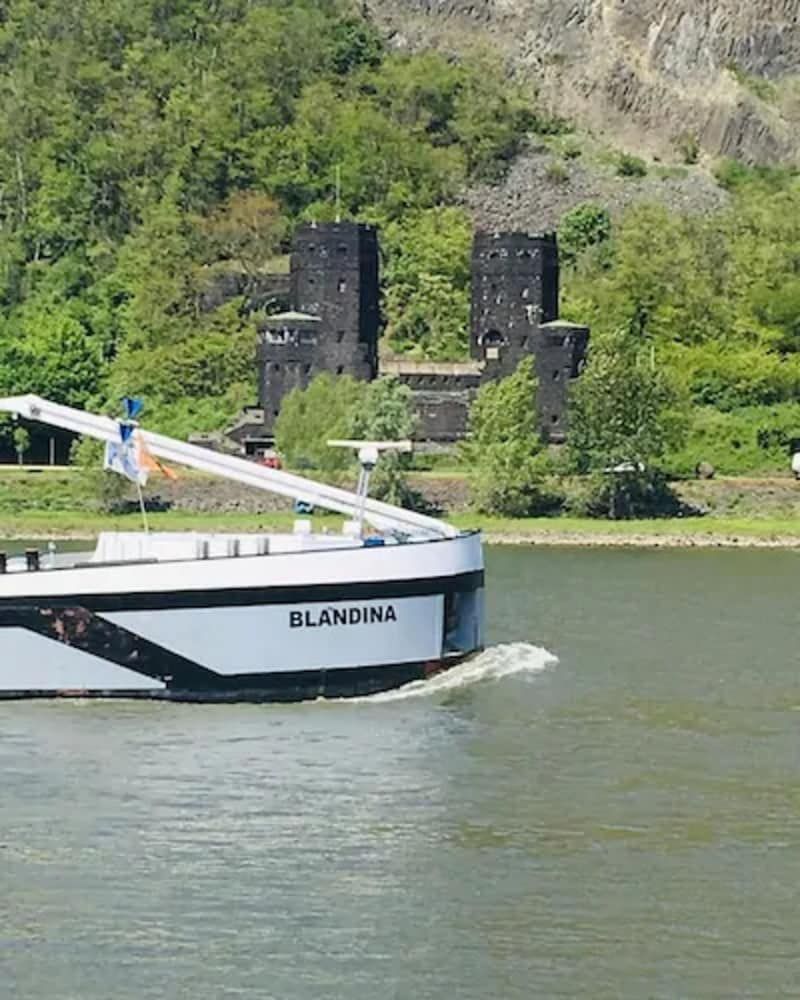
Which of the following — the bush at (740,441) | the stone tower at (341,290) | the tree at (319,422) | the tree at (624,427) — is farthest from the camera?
Answer: the stone tower at (341,290)

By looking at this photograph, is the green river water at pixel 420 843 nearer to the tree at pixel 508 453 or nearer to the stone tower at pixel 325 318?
the tree at pixel 508 453

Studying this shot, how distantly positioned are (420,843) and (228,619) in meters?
9.02

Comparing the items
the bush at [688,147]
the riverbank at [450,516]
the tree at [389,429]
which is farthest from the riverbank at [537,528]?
the bush at [688,147]

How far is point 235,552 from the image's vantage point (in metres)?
45.0

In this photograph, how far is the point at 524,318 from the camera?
115 meters

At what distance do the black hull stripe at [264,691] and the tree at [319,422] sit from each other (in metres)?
55.8

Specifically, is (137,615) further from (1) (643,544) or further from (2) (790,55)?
(2) (790,55)

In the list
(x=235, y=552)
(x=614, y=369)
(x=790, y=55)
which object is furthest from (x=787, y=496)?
(x=790, y=55)

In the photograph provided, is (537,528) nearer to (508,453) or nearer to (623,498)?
(508,453)

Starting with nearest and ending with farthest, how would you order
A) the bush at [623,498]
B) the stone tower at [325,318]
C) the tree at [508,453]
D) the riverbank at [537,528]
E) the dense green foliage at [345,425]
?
the riverbank at [537,528] → the tree at [508,453] → the dense green foliage at [345,425] → the bush at [623,498] → the stone tower at [325,318]

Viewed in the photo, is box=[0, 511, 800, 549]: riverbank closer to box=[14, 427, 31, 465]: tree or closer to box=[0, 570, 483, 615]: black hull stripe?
box=[14, 427, 31, 465]: tree

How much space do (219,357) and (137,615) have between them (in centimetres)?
7752

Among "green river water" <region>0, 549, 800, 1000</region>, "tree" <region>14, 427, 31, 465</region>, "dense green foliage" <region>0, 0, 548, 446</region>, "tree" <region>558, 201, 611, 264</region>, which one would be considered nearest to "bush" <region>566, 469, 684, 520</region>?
"dense green foliage" <region>0, 0, 548, 446</region>

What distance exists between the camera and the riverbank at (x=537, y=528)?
304ft
